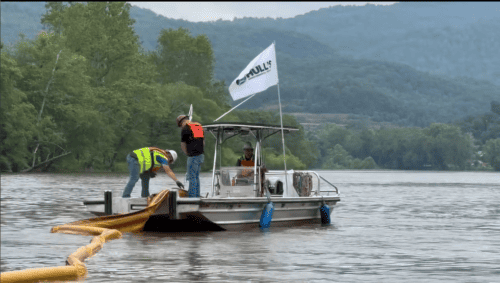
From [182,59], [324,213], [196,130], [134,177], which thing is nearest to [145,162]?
[134,177]

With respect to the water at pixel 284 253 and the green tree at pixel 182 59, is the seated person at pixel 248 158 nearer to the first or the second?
the water at pixel 284 253

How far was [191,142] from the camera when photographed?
18750 mm

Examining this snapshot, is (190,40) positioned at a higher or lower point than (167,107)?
higher

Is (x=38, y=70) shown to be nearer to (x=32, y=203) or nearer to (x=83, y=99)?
(x=83, y=99)

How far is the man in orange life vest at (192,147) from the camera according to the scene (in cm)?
1878

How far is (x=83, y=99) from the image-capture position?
2852 inches

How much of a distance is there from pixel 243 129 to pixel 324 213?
11.4ft

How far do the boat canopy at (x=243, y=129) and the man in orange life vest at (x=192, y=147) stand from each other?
1652 mm

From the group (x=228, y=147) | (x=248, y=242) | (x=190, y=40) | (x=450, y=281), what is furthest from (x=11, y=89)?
(x=450, y=281)

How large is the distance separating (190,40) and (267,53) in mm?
78508

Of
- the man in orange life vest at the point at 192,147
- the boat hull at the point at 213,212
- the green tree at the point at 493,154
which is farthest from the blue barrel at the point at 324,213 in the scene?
the green tree at the point at 493,154

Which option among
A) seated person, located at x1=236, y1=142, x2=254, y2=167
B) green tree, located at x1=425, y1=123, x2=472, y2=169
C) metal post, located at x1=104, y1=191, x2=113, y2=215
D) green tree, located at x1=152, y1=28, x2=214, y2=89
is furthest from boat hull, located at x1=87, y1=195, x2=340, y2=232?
green tree, located at x1=425, y1=123, x2=472, y2=169

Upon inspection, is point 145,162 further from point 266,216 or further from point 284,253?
point 284,253

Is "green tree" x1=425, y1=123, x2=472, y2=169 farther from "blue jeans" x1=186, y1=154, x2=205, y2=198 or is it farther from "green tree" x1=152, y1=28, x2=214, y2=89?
"blue jeans" x1=186, y1=154, x2=205, y2=198
